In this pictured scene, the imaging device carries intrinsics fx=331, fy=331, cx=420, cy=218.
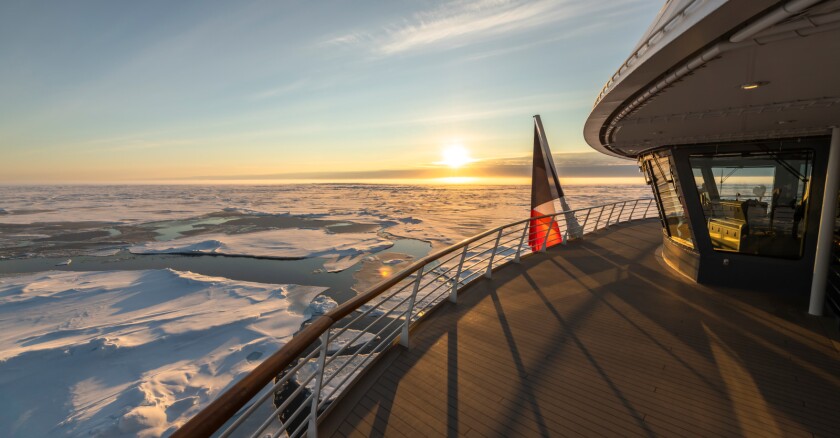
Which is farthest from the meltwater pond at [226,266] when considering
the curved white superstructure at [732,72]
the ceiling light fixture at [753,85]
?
the ceiling light fixture at [753,85]

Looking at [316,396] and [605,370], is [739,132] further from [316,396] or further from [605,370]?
[316,396]

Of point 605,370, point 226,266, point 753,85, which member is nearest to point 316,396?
point 605,370

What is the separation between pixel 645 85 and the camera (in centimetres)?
358

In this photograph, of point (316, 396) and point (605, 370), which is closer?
point (316, 396)

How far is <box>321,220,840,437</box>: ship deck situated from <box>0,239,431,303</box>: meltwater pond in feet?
44.5

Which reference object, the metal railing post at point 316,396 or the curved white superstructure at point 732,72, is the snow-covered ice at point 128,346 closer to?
the metal railing post at point 316,396

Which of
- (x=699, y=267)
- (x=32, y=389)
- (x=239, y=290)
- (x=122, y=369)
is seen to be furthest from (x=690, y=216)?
(x=239, y=290)

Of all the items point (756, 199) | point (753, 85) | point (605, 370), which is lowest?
point (605, 370)

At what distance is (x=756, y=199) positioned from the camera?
6.85 meters

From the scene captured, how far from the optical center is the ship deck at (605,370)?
319 cm

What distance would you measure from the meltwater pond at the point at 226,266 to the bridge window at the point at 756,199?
1496 cm

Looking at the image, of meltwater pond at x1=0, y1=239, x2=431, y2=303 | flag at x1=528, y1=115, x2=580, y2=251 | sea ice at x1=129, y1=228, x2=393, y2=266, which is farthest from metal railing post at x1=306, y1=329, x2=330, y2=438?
sea ice at x1=129, y1=228, x2=393, y2=266

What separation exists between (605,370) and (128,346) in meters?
13.9

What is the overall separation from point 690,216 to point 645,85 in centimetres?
575
